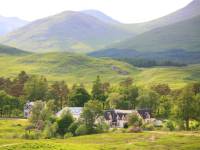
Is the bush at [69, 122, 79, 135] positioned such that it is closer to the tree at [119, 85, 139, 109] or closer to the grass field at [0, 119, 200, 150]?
the grass field at [0, 119, 200, 150]

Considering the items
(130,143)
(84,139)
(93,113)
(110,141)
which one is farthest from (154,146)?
(93,113)

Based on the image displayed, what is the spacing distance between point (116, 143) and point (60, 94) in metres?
88.2

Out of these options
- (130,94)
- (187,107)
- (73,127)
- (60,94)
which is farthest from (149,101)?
(73,127)

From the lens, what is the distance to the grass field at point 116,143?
82688 millimetres

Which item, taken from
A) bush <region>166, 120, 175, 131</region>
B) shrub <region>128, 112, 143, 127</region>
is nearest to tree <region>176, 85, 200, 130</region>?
bush <region>166, 120, 175, 131</region>

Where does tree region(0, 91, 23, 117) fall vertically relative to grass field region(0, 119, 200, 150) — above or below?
above

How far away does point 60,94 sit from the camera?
178 meters

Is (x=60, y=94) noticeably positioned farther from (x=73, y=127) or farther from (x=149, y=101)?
(x=73, y=127)

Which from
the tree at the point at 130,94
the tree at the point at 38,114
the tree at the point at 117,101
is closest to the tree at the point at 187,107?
the tree at the point at 38,114

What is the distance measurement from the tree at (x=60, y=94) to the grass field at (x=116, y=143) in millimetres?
61293

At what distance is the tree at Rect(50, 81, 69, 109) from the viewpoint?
176 m

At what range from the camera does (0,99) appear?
512 ft

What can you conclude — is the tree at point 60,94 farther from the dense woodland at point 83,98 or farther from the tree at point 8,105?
the tree at point 8,105

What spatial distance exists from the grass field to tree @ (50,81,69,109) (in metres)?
61.3
